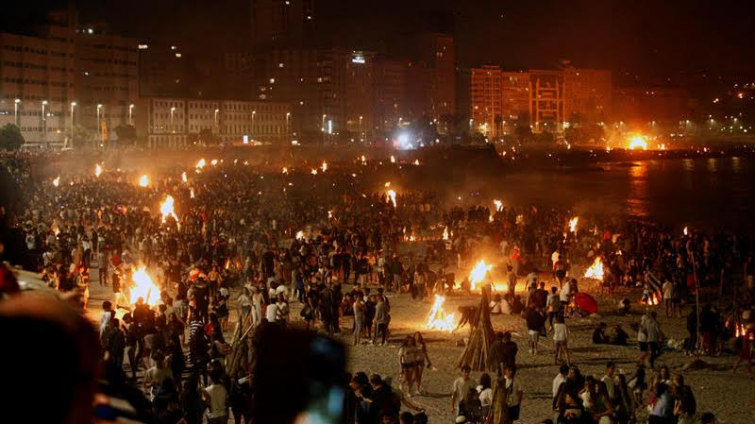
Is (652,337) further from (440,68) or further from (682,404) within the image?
(440,68)

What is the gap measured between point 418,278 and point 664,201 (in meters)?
53.5

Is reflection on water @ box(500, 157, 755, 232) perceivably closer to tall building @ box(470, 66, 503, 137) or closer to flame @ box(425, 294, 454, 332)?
flame @ box(425, 294, 454, 332)

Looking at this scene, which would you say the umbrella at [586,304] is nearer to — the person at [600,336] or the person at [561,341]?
the person at [600,336]

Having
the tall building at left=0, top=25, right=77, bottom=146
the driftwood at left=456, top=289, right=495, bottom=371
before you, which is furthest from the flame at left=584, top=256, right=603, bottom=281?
the tall building at left=0, top=25, right=77, bottom=146

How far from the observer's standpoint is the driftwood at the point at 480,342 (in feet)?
40.6

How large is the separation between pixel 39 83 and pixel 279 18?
103m

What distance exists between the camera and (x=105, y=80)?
108188 millimetres

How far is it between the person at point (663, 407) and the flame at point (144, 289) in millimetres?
10151

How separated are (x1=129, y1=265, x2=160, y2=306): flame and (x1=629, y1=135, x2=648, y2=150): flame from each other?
505 ft

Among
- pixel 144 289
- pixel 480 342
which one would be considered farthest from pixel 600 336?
pixel 144 289

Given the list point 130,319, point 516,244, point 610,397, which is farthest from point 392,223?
point 610,397

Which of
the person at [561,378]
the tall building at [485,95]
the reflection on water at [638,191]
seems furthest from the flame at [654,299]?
the tall building at [485,95]

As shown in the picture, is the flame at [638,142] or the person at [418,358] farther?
the flame at [638,142]

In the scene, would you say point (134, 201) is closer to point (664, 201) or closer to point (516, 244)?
point (516, 244)
